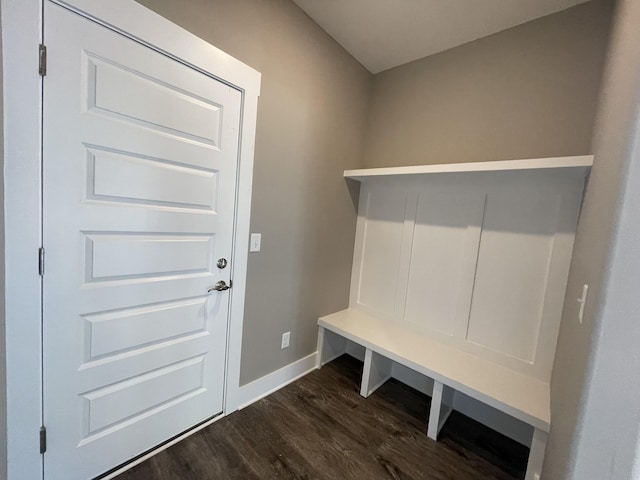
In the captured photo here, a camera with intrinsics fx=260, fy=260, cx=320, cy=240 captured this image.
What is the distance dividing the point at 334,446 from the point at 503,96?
2518 millimetres

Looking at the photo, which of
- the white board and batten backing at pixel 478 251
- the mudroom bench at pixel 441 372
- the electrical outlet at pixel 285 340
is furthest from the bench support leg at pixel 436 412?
the electrical outlet at pixel 285 340

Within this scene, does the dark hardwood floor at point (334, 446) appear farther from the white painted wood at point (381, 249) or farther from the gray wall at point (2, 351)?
the white painted wood at point (381, 249)

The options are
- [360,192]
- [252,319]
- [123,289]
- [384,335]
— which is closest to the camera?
[123,289]

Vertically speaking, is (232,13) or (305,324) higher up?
(232,13)

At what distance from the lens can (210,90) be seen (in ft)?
4.61

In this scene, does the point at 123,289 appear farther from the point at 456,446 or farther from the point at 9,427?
the point at 456,446

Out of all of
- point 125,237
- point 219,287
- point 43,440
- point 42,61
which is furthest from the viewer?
point 219,287

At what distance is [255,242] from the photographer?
1737 millimetres

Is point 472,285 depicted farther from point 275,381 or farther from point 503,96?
point 275,381

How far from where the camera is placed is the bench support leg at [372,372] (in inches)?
79.0

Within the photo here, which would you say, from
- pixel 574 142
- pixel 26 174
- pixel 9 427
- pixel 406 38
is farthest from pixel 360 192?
pixel 9 427

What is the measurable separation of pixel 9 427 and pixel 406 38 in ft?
9.93

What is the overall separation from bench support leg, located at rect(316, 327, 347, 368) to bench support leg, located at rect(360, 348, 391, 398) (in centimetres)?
43

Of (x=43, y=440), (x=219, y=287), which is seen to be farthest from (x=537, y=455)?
(x=43, y=440)
